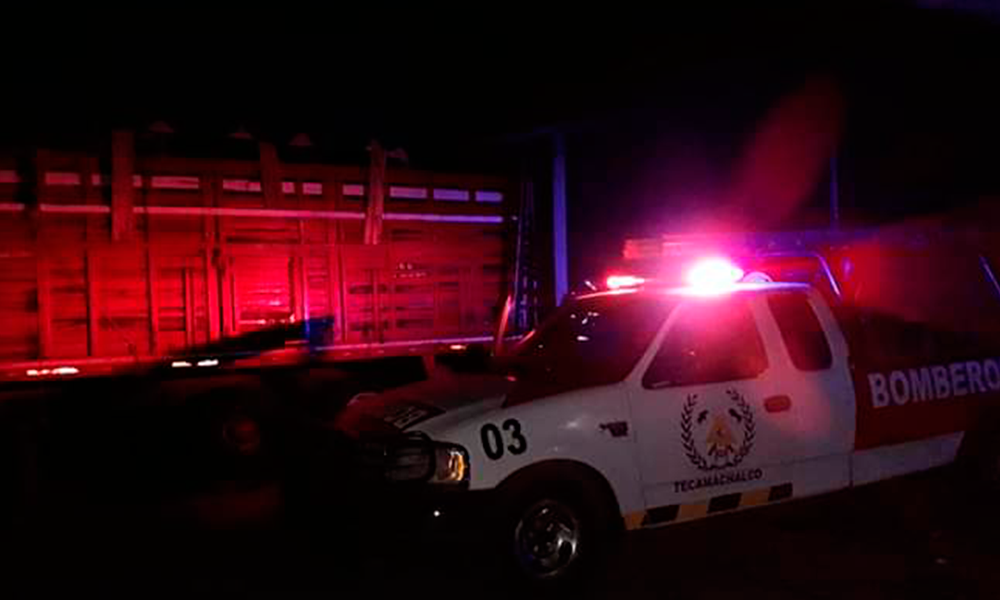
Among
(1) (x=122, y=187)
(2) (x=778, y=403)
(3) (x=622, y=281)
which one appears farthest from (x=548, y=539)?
(1) (x=122, y=187)

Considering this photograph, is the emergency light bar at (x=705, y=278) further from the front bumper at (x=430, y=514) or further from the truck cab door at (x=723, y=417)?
the front bumper at (x=430, y=514)

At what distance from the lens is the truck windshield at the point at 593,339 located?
19.0 feet

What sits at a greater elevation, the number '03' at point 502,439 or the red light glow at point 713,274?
the red light glow at point 713,274

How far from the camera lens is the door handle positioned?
5.93 m

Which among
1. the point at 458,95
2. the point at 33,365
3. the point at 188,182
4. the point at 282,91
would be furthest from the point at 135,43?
the point at 33,365

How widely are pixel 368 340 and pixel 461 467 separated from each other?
432cm

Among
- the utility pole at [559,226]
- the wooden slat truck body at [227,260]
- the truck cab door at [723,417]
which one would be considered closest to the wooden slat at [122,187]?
the wooden slat truck body at [227,260]

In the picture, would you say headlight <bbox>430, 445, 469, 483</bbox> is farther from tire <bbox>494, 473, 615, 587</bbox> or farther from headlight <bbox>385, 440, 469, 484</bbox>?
tire <bbox>494, 473, 615, 587</bbox>

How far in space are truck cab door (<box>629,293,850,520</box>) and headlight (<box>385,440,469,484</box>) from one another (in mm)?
1022

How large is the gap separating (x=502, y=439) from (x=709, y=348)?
4.67 ft

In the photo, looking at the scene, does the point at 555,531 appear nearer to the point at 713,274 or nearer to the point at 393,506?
the point at 393,506

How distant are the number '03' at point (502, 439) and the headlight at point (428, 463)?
0.13 metres

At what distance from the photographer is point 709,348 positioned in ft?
19.4

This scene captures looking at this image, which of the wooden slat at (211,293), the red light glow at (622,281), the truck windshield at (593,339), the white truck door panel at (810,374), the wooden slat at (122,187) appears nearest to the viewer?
the truck windshield at (593,339)
